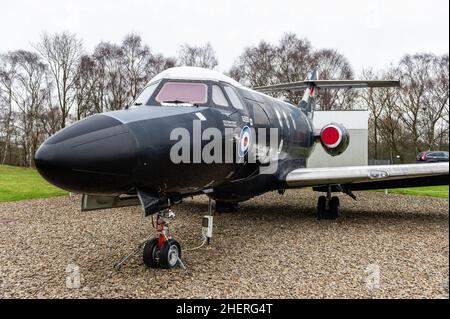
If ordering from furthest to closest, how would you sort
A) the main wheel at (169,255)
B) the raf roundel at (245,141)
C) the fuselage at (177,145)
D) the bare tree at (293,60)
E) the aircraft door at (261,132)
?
the bare tree at (293,60) → the aircraft door at (261,132) → the raf roundel at (245,141) → the main wheel at (169,255) → the fuselage at (177,145)

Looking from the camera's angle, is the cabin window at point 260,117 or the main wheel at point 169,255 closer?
the main wheel at point 169,255

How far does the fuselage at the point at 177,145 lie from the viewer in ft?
13.8

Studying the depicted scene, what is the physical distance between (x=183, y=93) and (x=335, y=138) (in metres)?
6.69

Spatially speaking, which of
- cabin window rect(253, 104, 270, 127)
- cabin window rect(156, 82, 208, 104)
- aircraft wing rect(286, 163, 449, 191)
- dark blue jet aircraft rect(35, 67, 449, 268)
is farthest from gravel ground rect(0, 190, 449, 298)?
cabin window rect(156, 82, 208, 104)

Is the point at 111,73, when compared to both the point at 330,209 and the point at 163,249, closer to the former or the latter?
the point at 330,209

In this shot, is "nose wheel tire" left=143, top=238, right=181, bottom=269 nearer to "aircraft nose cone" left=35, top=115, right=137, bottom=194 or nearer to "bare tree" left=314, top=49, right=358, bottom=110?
"aircraft nose cone" left=35, top=115, right=137, bottom=194

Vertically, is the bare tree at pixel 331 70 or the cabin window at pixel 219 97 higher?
the bare tree at pixel 331 70

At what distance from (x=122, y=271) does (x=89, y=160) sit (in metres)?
2.07

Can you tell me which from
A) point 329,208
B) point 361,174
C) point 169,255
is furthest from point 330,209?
point 169,255

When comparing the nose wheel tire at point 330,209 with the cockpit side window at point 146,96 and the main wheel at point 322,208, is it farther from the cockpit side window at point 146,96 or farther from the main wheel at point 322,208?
the cockpit side window at point 146,96

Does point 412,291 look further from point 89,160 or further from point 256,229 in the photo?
point 256,229

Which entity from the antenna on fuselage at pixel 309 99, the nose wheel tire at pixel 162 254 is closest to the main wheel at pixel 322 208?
the antenna on fuselage at pixel 309 99
